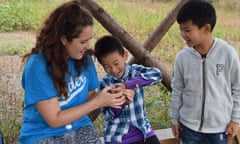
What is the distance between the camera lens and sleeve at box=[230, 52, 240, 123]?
2125 mm

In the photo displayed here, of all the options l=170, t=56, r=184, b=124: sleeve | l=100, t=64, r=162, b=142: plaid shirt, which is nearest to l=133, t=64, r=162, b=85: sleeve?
l=100, t=64, r=162, b=142: plaid shirt

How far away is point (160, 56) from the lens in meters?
5.12

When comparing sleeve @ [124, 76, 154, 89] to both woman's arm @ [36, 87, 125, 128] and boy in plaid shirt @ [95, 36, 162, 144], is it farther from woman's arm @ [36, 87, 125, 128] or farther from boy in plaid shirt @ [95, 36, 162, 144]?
woman's arm @ [36, 87, 125, 128]

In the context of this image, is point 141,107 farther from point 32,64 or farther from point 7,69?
point 7,69

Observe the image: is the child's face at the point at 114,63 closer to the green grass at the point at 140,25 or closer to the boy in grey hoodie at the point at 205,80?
the boy in grey hoodie at the point at 205,80

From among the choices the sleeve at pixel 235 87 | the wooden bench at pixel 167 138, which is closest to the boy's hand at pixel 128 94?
the sleeve at pixel 235 87

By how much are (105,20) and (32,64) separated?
3.35 ft

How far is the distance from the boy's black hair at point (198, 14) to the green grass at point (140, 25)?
59.4 inches

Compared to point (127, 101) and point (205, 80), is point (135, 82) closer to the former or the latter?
point (127, 101)

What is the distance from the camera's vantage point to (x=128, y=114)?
219 cm

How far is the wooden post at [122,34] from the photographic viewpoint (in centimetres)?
273

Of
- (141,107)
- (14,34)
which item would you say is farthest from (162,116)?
(14,34)

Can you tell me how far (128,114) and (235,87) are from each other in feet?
1.93

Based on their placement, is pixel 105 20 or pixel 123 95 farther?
pixel 105 20
